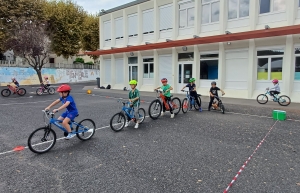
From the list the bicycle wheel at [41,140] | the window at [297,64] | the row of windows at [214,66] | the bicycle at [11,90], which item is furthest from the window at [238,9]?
the bicycle at [11,90]

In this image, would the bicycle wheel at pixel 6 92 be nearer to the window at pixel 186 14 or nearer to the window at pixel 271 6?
the window at pixel 186 14

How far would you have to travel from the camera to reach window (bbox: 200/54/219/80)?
15.6m

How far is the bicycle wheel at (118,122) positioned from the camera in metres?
6.45

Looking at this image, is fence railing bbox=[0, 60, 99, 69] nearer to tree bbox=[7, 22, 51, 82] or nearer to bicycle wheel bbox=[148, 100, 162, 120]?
tree bbox=[7, 22, 51, 82]

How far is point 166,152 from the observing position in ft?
15.7

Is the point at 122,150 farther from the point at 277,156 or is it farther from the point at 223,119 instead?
the point at 223,119

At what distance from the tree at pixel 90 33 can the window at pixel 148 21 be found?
17836 mm

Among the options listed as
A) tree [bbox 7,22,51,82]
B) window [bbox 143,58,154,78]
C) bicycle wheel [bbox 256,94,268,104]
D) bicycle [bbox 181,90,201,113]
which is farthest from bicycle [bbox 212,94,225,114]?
tree [bbox 7,22,51,82]

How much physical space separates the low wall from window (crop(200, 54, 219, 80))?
23.0m

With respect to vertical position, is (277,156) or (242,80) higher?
(242,80)

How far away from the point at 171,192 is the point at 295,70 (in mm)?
12608

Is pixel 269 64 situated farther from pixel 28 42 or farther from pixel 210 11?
pixel 28 42

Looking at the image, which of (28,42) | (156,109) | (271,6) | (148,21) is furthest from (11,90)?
(271,6)

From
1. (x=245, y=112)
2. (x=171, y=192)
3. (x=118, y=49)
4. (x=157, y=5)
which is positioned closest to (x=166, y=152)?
(x=171, y=192)
